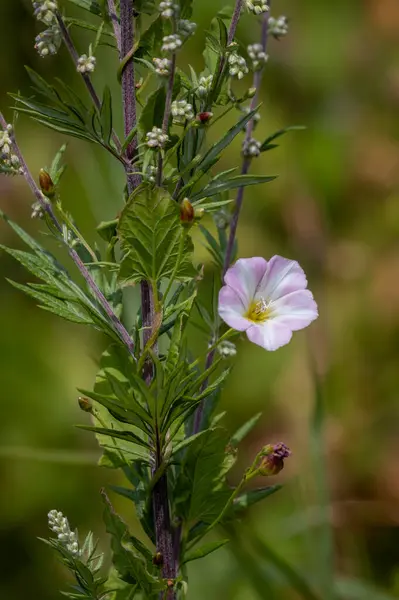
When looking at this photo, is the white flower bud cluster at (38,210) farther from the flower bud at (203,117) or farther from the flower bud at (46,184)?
the flower bud at (203,117)

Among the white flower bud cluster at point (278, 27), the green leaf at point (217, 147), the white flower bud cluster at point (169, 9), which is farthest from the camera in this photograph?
the white flower bud cluster at point (278, 27)

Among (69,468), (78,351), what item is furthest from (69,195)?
(69,468)

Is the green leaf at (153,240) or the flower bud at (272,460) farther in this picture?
the flower bud at (272,460)

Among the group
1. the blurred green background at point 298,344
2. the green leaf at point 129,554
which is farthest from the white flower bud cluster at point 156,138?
the blurred green background at point 298,344

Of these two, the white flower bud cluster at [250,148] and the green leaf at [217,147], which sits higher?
the white flower bud cluster at [250,148]

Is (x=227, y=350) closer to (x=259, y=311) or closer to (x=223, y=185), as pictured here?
(x=259, y=311)

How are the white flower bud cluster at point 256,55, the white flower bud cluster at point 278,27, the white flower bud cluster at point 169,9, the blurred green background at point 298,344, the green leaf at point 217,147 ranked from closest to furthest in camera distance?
the white flower bud cluster at point 169,9
the green leaf at point 217,147
the white flower bud cluster at point 256,55
the white flower bud cluster at point 278,27
the blurred green background at point 298,344

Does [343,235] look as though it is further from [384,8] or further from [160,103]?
[160,103]

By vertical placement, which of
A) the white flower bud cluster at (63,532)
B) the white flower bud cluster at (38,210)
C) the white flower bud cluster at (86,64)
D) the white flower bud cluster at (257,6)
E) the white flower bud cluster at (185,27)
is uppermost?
the white flower bud cluster at (257,6)

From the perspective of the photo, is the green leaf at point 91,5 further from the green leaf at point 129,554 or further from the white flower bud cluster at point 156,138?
the green leaf at point 129,554
